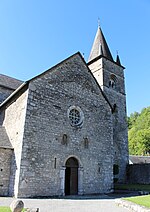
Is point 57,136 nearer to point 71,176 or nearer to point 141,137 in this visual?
point 71,176

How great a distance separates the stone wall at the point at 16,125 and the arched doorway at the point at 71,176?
12.0 feet

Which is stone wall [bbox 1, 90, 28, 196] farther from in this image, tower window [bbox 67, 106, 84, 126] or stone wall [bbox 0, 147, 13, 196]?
tower window [bbox 67, 106, 84, 126]

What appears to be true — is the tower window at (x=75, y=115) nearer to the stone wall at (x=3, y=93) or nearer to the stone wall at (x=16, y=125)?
the stone wall at (x=16, y=125)

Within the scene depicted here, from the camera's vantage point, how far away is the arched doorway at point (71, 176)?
47.1 ft

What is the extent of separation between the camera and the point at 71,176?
1457 cm

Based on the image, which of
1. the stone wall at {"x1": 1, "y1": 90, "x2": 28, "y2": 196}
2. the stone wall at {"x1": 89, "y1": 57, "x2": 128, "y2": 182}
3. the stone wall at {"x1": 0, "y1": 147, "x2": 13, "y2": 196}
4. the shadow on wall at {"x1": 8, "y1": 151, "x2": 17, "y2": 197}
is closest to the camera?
the shadow on wall at {"x1": 8, "y1": 151, "x2": 17, "y2": 197}

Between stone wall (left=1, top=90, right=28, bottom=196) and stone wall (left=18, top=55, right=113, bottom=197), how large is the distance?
368mm

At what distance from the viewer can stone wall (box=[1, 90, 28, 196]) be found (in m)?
12.1

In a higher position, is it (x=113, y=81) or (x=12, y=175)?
(x=113, y=81)


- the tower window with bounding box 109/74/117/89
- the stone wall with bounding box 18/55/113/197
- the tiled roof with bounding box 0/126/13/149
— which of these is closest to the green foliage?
the tower window with bounding box 109/74/117/89

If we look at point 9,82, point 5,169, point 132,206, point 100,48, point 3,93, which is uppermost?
point 100,48

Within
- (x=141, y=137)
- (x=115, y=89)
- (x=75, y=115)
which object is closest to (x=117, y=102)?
(x=115, y=89)

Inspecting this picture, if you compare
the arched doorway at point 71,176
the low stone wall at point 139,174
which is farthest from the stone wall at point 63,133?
the low stone wall at point 139,174

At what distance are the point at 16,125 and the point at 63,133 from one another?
128 inches
